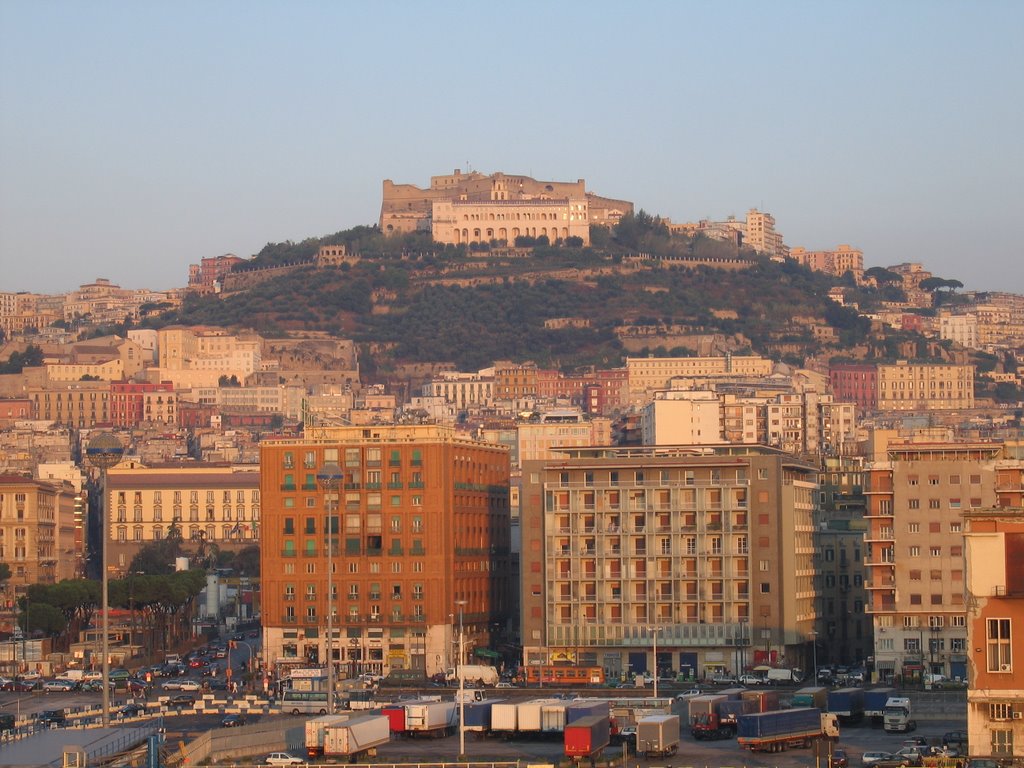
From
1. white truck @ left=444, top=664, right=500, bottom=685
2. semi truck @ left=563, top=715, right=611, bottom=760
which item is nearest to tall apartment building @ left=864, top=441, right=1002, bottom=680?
white truck @ left=444, top=664, right=500, bottom=685

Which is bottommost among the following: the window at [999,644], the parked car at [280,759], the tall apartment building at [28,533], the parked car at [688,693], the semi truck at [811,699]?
the parked car at [280,759]

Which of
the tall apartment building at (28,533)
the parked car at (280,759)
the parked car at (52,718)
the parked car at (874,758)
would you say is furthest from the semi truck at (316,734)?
the tall apartment building at (28,533)

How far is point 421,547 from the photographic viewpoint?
110562 mm

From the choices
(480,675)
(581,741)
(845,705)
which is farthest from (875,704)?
(480,675)

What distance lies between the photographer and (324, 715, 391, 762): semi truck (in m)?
66.4

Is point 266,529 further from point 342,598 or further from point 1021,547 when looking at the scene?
point 1021,547

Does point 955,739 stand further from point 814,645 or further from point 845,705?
point 814,645

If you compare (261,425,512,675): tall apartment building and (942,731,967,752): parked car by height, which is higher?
(261,425,512,675): tall apartment building

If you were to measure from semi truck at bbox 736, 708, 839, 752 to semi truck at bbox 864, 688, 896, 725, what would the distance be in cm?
571

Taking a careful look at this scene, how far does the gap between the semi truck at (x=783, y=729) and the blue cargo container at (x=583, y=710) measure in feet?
13.8

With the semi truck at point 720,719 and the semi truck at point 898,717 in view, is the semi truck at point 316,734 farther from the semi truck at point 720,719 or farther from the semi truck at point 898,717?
the semi truck at point 898,717

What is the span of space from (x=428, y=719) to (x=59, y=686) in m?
30.3

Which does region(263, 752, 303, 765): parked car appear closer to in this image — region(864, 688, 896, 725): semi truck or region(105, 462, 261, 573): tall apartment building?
region(864, 688, 896, 725): semi truck

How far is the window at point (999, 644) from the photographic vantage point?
55094 mm
